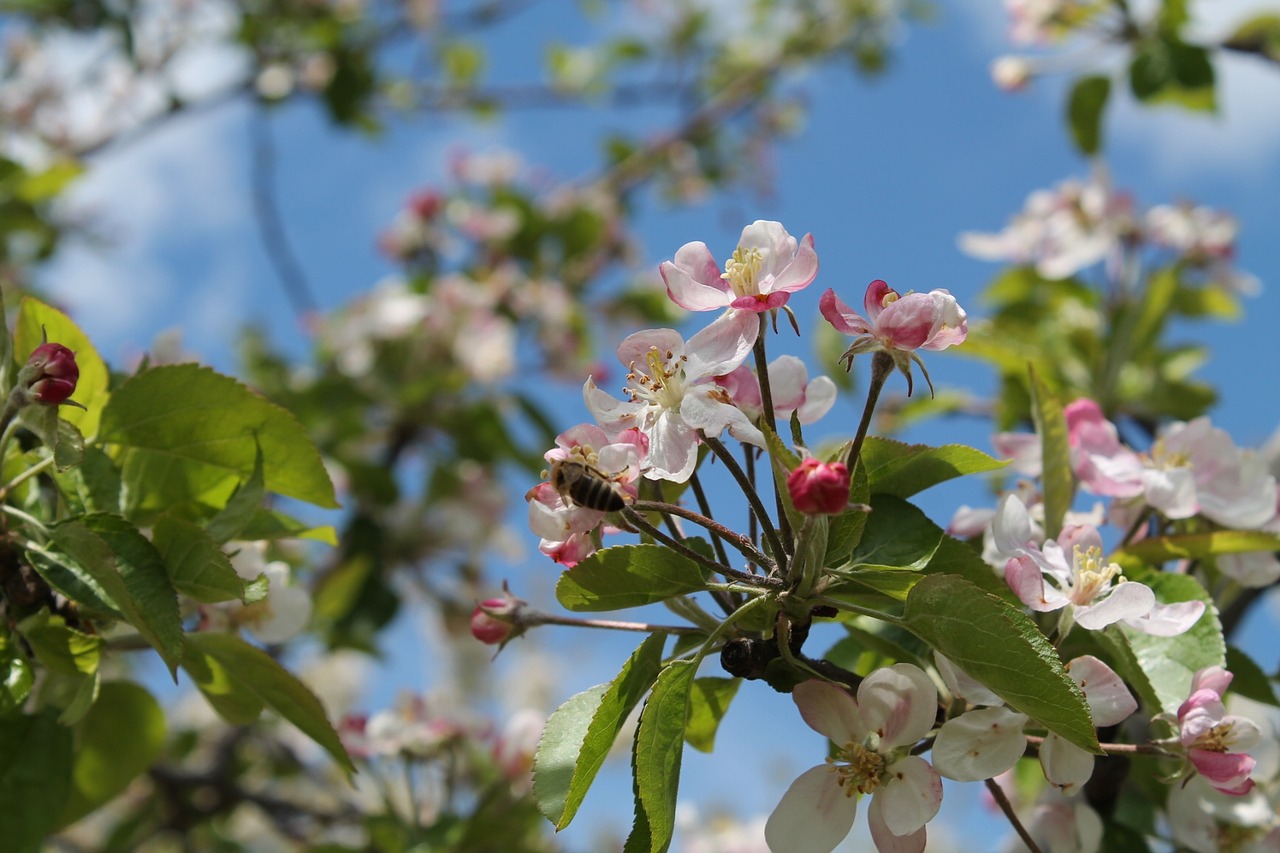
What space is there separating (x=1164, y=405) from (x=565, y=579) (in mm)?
2059

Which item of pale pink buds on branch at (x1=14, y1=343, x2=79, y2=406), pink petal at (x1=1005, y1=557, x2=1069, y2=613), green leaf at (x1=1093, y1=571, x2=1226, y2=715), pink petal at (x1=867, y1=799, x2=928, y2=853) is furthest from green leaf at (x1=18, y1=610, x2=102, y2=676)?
green leaf at (x1=1093, y1=571, x2=1226, y2=715)

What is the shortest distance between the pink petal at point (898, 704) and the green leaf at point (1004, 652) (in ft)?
0.25

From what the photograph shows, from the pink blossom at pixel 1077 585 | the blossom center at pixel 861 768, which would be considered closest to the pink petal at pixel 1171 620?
the pink blossom at pixel 1077 585

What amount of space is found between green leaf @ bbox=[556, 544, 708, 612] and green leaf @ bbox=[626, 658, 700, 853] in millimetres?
60

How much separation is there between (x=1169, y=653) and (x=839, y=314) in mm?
462

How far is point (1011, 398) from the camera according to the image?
7.54ft

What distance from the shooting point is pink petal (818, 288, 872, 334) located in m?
0.92

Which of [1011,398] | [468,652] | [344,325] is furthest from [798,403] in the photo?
[468,652]

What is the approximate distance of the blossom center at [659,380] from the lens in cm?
92

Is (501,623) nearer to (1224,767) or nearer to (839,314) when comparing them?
(839,314)

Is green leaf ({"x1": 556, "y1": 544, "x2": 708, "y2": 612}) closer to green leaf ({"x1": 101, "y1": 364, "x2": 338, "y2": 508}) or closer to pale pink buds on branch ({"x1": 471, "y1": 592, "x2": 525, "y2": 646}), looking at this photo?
pale pink buds on branch ({"x1": 471, "y1": 592, "x2": 525, "y2": 646})

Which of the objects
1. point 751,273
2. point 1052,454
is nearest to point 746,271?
point 751,273

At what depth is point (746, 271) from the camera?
3.05 feet

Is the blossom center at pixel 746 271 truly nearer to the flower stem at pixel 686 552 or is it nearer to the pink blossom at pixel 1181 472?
the flower stem at pixel 686 552
